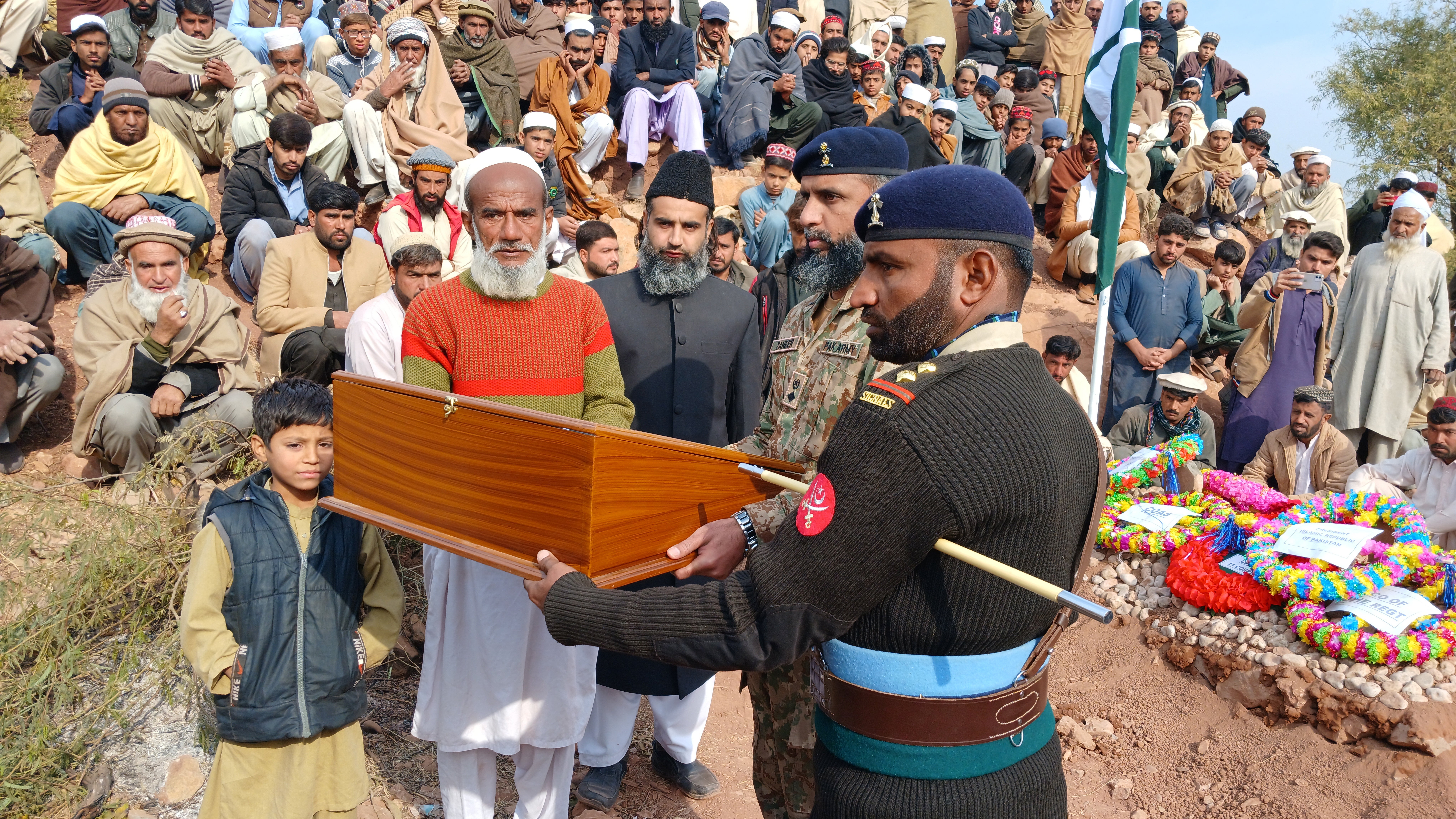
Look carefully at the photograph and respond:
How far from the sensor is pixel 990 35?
14523 millimetres

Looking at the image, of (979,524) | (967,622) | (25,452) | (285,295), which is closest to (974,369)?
(979,524)

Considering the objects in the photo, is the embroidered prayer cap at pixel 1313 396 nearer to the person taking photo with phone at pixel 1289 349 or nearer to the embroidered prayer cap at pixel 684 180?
the person taking photo with phone at pixel 1289 349

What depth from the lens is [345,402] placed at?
8.77 feet

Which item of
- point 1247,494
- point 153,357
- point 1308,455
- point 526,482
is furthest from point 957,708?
point 1308,455

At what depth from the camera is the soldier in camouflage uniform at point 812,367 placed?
2.72m

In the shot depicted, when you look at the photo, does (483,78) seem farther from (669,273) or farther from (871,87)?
(669,273)

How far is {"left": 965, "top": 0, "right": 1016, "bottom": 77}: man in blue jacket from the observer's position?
47.3 ft

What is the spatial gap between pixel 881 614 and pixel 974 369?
0.49 m

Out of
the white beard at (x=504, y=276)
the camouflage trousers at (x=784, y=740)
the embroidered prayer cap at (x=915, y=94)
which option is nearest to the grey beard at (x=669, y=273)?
the white beard at (x=504, y=276)

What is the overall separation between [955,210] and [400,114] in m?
7.75

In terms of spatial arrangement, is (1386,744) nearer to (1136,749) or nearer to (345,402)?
(1136,749)

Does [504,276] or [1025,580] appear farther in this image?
[504,276]

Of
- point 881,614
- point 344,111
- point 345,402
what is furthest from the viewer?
point 344,111

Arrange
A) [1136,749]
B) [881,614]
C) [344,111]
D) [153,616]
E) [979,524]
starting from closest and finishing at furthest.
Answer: [979,524], [881,614], [153,616], [1136,749], [344,111]
